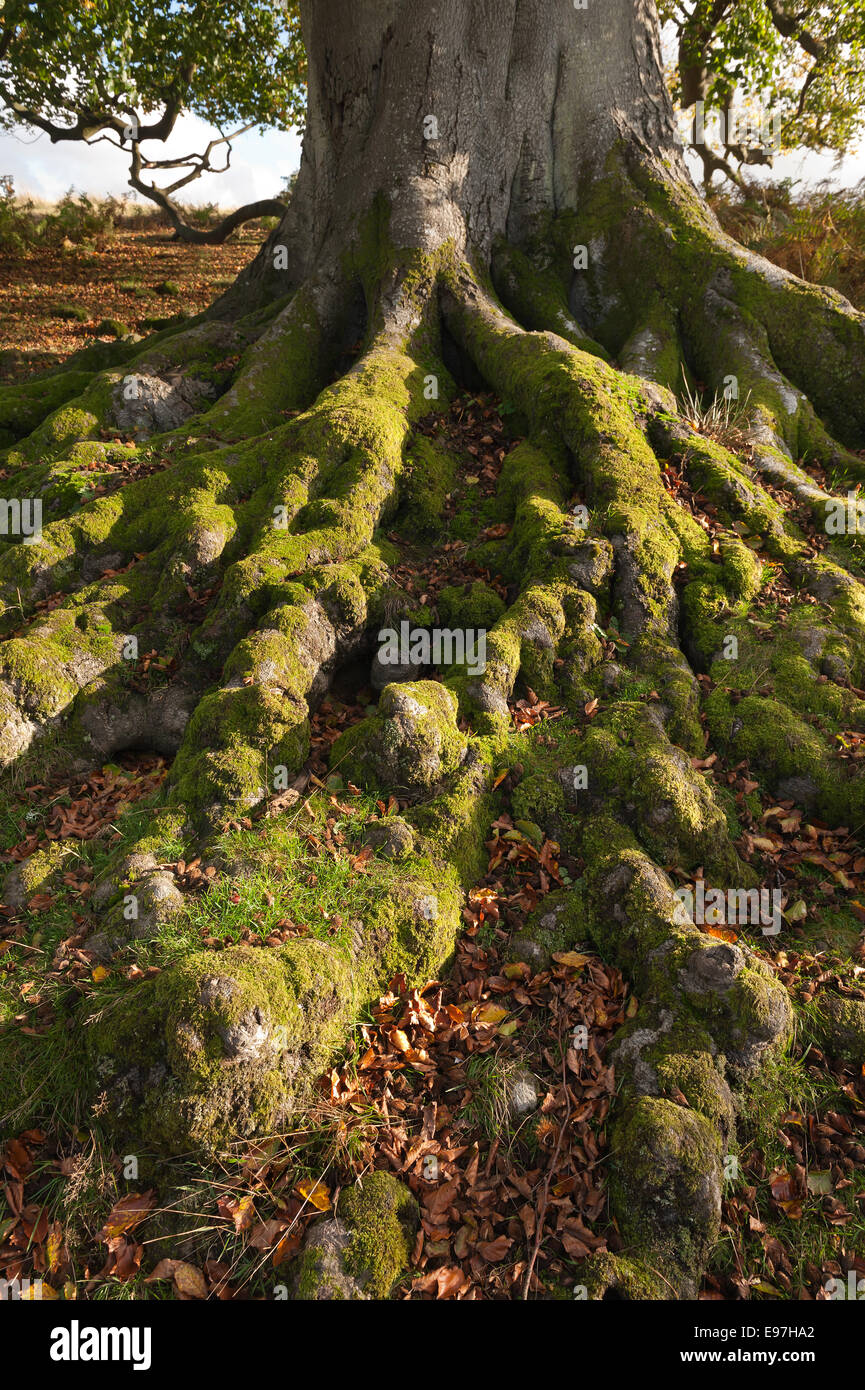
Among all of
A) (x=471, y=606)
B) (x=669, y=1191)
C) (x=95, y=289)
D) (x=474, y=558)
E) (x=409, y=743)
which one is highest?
(x=95, y=289)

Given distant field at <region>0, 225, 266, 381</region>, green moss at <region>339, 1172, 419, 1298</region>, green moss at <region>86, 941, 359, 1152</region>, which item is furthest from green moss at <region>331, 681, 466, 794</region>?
distant field at <region>0, 225, 266, 381</region>

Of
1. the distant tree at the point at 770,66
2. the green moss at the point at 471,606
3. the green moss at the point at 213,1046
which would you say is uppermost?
the distant tree at the point at 770,66

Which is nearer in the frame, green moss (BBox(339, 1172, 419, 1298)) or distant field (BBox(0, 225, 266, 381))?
green moss (BBox(339, 1172, 419, 1298))

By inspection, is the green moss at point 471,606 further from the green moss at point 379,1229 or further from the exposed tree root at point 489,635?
the green moss at point 379,1229

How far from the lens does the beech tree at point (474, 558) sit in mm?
3461

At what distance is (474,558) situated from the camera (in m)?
6.27

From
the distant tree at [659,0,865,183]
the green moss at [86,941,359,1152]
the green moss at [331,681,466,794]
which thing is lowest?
the green moss at [86,941,359,1152]

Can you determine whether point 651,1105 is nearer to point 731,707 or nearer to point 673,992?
point 673,992

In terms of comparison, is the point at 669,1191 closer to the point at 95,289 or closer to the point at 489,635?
the point at 489,635

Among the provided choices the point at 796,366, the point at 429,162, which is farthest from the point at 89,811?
the point at 796,366

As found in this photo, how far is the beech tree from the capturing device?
136 inches

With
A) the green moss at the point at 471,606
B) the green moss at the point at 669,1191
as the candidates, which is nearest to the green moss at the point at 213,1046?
the green moss at the point at 669,1191

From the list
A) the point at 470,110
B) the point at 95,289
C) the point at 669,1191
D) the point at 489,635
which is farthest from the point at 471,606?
the point at 95,289

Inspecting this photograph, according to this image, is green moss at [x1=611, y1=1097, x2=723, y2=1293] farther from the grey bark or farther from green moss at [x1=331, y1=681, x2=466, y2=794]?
the grey bark
